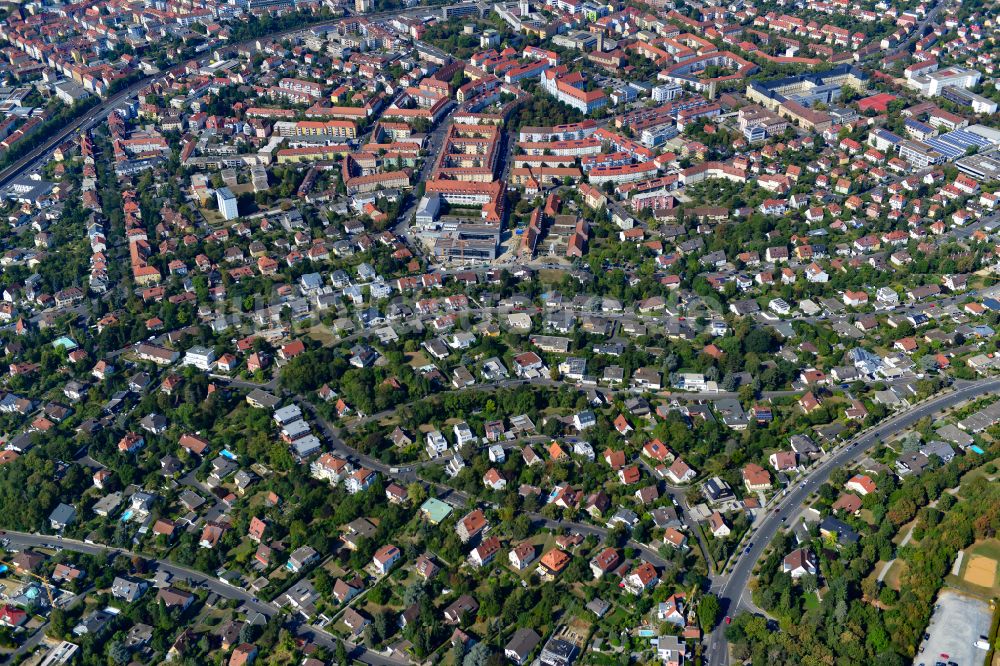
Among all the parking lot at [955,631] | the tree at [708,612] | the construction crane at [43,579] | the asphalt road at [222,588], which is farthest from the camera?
the construction crane at [43,579]

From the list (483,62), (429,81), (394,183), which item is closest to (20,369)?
(394,183)

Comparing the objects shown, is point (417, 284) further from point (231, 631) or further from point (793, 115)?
point (793, 115)

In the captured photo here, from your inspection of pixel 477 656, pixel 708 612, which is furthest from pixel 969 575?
pixel 477 656

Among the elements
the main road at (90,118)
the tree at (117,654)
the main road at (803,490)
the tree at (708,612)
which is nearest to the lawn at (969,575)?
the main road at (803,490)

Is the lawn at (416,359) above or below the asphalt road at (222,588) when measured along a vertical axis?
above

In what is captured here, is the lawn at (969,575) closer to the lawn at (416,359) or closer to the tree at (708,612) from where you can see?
the tree at (708,612)

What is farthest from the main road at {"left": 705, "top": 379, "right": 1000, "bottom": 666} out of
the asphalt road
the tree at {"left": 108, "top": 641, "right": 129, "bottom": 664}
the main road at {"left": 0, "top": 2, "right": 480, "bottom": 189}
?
the main road at {"left": 0, "top": 2, "right": 480, "bottom": 189}

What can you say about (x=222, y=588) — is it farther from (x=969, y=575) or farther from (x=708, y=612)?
(x=969, y=575)
